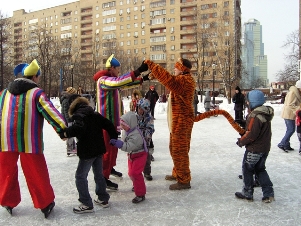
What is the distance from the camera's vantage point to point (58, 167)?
18.1ft

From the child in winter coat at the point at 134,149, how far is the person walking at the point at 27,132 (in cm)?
82

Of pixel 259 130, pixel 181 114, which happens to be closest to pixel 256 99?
pixel 259 130

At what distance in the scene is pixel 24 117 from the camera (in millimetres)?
3092

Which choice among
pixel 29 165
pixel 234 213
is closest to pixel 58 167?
pixel 29 165

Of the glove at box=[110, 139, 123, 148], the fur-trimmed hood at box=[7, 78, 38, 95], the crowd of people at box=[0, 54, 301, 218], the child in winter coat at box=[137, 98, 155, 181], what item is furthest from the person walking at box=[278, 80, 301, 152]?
the fur-trimmed hood at box=[7, 78, 38, 95]

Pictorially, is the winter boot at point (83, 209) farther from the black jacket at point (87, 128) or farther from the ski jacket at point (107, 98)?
the ski jacket at point (107, 98)

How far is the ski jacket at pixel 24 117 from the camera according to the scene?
3084 mm

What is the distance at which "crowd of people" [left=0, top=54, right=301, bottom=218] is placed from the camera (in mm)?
3107

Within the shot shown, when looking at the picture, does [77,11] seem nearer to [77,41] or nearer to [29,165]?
[77,41]

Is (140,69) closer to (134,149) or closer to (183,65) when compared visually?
(183,65)

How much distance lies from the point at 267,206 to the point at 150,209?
144cm

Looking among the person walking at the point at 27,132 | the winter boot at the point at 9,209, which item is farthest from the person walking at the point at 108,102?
the winter boot at the point at 9,209

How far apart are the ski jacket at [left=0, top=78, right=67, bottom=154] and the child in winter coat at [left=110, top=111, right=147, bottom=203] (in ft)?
2.68

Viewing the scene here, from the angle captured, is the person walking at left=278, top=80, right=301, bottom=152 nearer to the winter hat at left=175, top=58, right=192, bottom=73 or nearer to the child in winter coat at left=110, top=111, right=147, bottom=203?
the winter hat at left=175, top=58, right=192, bottom=73
